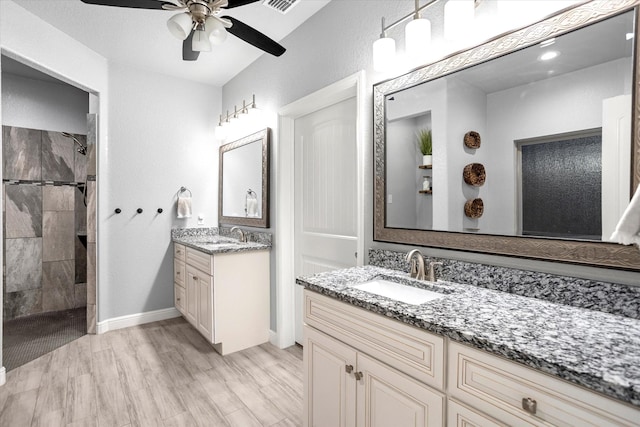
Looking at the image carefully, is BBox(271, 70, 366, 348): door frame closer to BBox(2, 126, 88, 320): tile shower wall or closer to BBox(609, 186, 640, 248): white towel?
BBox(609, 186, 640, 248): white towel

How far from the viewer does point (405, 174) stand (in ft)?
5.67

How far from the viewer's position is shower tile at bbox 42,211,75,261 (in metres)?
3.55

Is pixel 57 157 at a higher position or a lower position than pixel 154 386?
higher

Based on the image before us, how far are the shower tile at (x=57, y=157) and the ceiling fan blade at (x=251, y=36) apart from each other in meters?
3.17

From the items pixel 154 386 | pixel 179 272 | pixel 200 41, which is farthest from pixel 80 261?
pixel 200 41

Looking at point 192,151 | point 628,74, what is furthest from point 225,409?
point 192,151

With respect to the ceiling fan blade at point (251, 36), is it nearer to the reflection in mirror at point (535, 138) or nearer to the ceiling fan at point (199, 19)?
the ceiling fan at point (199, 19)

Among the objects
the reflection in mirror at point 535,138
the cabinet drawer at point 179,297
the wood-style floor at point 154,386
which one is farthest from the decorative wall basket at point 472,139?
the cabinet drawer at point 179,297

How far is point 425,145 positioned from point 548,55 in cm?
59

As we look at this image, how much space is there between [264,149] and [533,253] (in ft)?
7.38

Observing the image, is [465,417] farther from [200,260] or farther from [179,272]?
[179,272]

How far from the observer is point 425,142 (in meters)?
1.63

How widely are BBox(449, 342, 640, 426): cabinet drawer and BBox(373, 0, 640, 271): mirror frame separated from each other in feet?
1.85

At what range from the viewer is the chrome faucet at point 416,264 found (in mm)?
1556
